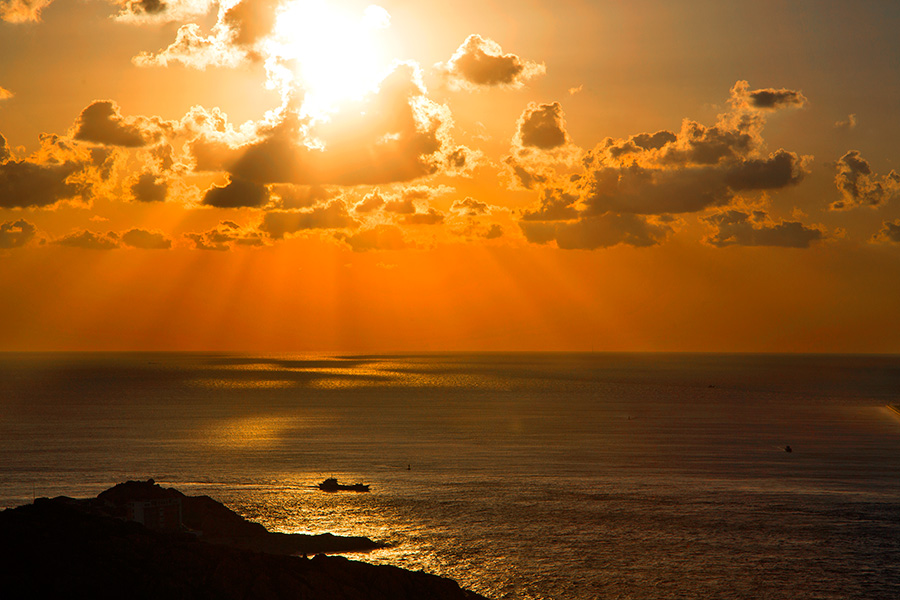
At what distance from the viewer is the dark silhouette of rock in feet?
123

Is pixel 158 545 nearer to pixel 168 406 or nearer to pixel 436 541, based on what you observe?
pixel 436 541

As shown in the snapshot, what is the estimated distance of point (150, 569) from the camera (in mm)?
39062

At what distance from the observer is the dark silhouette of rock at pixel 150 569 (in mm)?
37594

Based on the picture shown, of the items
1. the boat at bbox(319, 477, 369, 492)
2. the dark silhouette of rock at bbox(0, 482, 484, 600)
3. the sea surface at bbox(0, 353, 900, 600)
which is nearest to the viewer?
the dark silhouette of rock at bbox(0, 482, 484, 600)

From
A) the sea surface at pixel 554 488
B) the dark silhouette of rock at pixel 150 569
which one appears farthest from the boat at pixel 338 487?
the dark silhouette of rock at pixel 150 569

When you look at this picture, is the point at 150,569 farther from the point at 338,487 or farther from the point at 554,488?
the point at 554,488

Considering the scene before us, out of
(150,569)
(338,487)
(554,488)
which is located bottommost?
(554,488)

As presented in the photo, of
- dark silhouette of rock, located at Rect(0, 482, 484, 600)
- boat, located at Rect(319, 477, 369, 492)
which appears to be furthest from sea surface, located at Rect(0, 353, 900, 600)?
dark silhouette of rock, located at Rect(0, 482, 484, 600)

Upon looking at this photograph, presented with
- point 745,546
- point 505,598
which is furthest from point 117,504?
point 745,546

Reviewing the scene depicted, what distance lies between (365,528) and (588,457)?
165 ft

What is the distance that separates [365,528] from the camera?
218 ft

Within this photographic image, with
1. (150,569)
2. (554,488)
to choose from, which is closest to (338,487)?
(554,488)

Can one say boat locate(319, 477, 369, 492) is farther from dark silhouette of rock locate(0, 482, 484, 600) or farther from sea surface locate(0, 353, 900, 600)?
dark silhouette of rock locate(0, 482, 484, 600)

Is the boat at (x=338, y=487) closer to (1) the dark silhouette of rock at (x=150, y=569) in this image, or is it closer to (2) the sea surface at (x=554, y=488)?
(2) the sea surface at (x=554, y=488)
